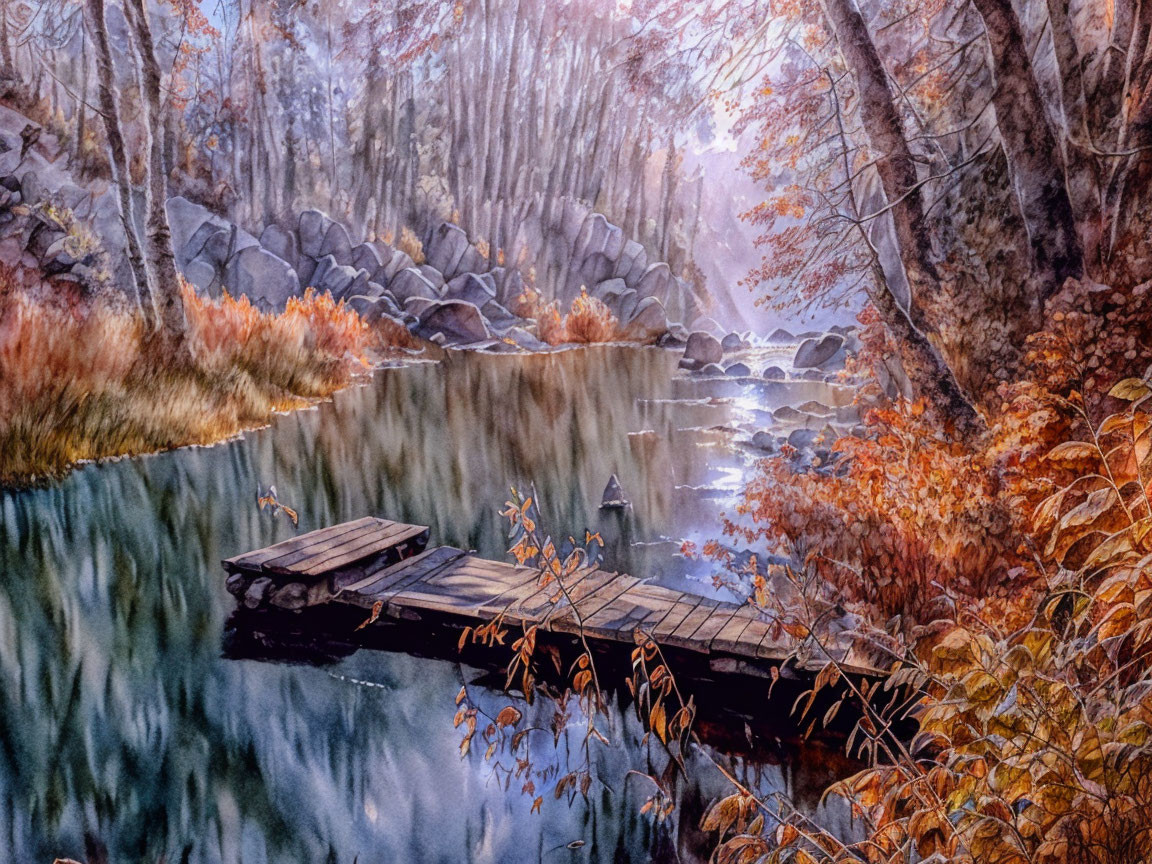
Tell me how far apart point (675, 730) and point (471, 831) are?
0.55 meters

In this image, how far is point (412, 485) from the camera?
8.10ft

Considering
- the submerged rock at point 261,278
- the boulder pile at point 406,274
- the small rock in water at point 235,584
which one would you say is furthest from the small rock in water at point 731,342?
the small rock in water at point 235,584

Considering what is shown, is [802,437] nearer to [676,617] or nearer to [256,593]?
[676,617]

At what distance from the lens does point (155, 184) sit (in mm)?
2357

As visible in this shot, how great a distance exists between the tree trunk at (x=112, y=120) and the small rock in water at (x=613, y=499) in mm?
1474

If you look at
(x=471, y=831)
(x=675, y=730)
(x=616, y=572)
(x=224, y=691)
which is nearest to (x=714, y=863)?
(x=675, y=730)

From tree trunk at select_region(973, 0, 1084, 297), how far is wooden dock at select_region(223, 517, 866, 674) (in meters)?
1.26

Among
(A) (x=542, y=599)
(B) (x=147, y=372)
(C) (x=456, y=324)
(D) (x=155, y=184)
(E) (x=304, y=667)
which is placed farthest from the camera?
(C) (x=456, y=324)

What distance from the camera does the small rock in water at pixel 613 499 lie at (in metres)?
2.42

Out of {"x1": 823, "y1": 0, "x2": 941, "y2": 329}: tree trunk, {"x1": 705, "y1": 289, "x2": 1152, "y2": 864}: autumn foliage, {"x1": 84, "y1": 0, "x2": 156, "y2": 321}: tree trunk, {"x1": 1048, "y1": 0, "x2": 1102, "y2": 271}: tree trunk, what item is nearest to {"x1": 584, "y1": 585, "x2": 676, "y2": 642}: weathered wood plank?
{"x1": 705, "y1": 289, "x2": 1152, "y2": 864}: autumn foliage

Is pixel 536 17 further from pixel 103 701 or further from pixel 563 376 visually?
pixel 103 701

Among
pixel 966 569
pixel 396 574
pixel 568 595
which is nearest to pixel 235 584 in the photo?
pixel 396 574

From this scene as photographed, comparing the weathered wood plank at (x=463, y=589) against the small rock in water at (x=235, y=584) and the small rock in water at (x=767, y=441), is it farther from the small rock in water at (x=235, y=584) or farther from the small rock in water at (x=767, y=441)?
the small rock in water at (x=767, y=441)

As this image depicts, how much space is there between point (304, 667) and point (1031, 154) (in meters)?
2.35
